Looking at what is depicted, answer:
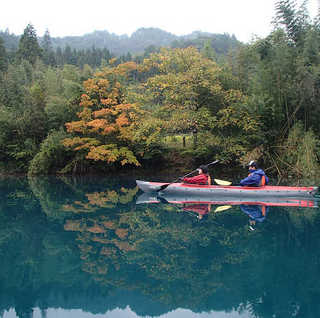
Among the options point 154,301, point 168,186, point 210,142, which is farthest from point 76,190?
point 154,301

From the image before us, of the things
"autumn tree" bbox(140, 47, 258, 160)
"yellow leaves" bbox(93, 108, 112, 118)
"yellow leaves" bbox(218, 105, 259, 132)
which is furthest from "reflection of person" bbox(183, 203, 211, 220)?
"yellow leaves" bbox(93, 108, 112, 118)

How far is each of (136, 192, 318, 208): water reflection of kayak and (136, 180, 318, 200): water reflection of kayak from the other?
0.34 ft

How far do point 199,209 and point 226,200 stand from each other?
5.20 ft

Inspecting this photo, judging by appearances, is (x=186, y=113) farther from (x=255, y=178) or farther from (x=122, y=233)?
(x=122, y=233)

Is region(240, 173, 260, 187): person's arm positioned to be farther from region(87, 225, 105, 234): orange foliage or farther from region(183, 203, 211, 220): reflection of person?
region(87, 225, 105, 234): orange foliage

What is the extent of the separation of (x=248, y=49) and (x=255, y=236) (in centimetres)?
1291

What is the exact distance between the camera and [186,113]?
646 inches

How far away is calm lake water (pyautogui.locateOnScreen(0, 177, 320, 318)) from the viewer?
13.2 ft

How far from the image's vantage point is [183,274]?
4812mm

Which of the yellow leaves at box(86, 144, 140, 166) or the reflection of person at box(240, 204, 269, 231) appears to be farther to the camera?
the yellow leaves at box(86, 144, 140, 166)

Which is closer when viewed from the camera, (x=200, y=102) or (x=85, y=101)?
(x=200, y=102)

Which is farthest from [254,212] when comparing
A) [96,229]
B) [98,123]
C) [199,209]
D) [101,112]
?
[101,112]

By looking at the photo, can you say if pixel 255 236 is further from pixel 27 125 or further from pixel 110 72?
pixel 27 125

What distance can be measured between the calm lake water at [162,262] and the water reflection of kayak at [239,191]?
2.77ft
